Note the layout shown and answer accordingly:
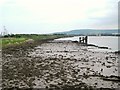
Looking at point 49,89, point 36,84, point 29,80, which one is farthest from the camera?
point 29,80

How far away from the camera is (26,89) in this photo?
15.2m

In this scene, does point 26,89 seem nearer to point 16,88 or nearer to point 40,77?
point 16,88

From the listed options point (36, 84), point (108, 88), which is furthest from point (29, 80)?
point (108, 88)

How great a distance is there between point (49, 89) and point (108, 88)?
449 centimetres

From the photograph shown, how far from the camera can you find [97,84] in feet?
56.1

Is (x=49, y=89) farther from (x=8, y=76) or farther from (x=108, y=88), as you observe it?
(x=8, y=76)

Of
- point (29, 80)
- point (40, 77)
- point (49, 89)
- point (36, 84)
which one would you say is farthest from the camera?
point (40, 77)

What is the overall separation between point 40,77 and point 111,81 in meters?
6.53

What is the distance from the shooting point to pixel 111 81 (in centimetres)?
1833

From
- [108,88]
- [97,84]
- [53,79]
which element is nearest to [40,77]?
[53,79]

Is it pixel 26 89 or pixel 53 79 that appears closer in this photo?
pixel 26 89

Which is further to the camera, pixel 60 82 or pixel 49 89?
pixel 60 82

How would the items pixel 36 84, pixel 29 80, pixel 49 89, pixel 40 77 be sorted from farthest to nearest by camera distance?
pixel 40 77, pixel 29 80, pixel 36 84, pixel 49 89

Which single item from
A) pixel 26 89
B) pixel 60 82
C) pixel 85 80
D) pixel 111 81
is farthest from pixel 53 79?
pixel 111 81
